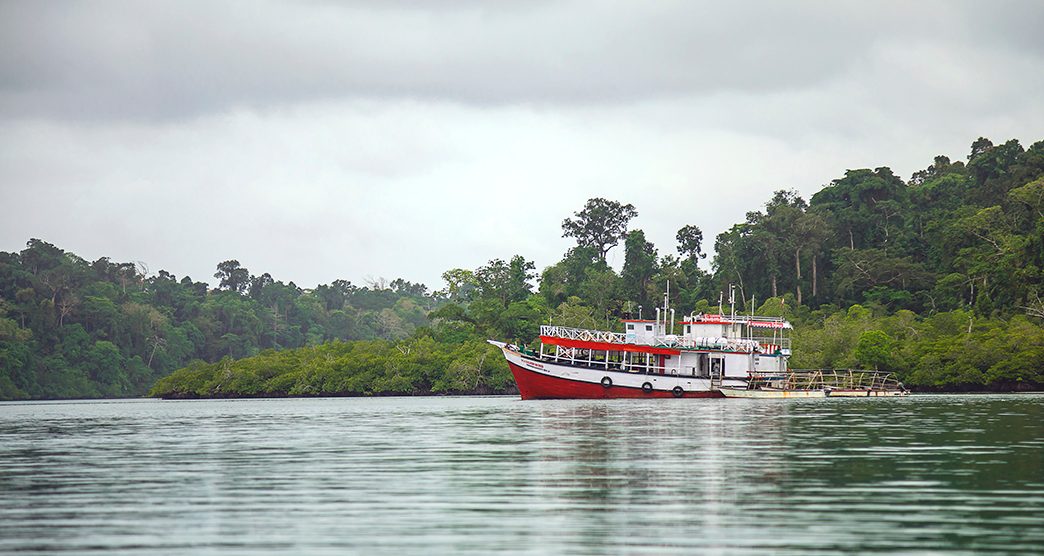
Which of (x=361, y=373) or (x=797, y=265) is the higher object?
(x=797, y=265)

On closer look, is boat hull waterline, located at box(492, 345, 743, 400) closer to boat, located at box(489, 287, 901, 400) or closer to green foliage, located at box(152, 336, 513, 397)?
boat, located at box(489, 287, 901, 400)

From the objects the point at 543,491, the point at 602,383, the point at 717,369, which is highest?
the point at 717,369

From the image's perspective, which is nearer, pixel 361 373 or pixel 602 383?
pixel 602 383

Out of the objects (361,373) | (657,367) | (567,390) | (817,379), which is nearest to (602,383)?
(567,390)

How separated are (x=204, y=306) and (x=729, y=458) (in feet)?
560

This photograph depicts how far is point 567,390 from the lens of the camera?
82.5m

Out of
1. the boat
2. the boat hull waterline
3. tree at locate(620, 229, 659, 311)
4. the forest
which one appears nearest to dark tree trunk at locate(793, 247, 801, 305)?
the forest

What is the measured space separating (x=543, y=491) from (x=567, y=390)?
195 feet

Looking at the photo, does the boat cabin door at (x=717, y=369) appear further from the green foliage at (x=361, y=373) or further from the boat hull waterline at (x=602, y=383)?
the green foliage at (x=361, y=373)

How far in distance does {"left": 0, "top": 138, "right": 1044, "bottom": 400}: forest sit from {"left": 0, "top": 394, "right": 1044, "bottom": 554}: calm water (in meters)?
56.9

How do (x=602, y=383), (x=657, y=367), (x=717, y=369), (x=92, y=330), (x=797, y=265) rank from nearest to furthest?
(x=602, y=383)
(x=657, y=367)
(x=717, y=369)
(x=797, y=265)
(x=92, y=330)

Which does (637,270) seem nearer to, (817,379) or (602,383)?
(817,379)

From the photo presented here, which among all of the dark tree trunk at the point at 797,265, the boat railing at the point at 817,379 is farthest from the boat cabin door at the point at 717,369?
the dark tree trunk at the point at 797,265

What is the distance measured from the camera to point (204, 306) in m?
192
